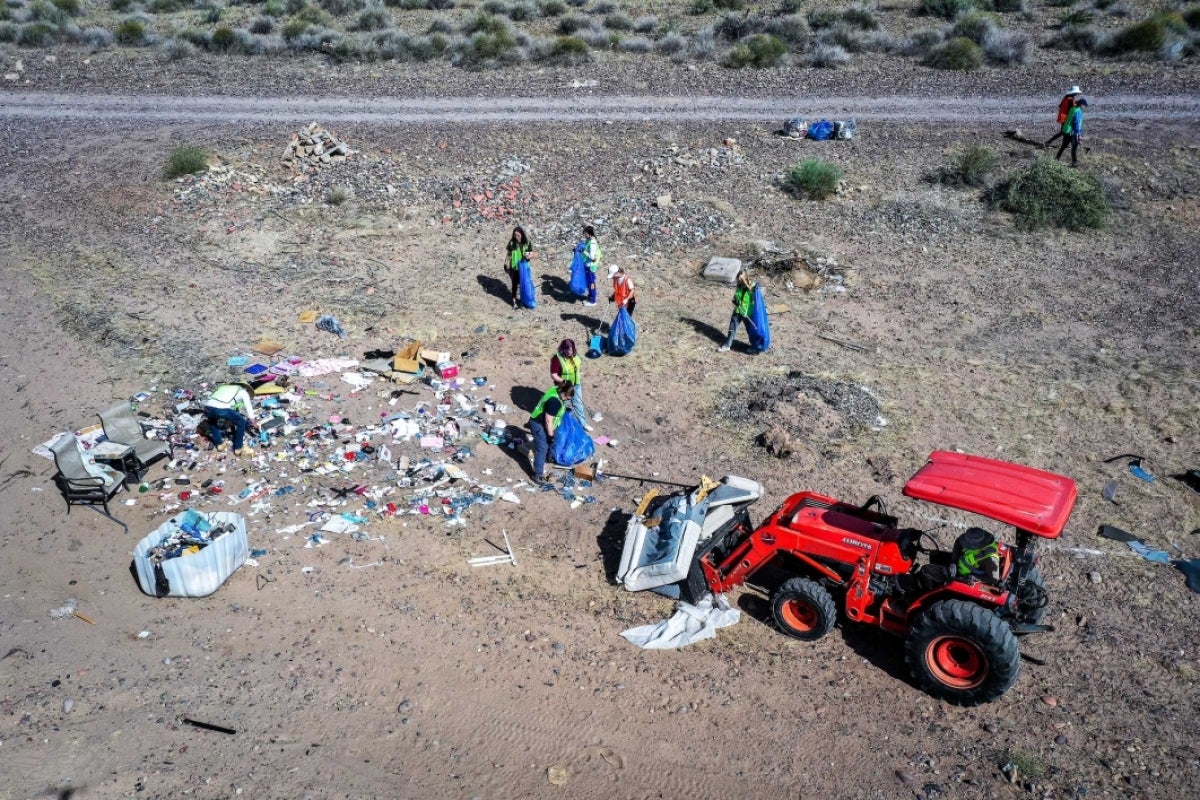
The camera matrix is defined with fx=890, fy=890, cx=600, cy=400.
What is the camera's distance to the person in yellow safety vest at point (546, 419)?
31.1 ft

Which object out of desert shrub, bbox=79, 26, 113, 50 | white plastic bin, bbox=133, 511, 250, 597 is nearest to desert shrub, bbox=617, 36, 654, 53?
desert shrub, bbox=79, 26, 113, 50

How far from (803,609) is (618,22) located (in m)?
25.4

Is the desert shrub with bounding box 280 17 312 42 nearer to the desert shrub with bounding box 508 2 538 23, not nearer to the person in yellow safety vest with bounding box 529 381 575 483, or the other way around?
the desert shrub with bounding box 508 2 538 23

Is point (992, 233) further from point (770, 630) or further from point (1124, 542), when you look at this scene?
point (770, 630)

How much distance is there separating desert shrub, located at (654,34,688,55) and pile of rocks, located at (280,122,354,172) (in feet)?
37.3

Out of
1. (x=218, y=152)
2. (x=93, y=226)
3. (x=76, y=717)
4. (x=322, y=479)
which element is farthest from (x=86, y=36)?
(x=76, y=717)

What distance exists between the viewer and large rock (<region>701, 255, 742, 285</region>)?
46.9 ft

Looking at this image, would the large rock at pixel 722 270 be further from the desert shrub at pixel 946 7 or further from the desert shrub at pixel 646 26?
the desert shrub at pixel 946 7

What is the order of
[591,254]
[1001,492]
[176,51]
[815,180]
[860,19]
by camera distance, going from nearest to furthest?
[1001,492]
[591,254]
[815,180]
[176,51]
[860,19]

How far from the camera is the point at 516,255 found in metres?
13.1

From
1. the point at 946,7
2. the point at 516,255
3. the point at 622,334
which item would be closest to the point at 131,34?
the point at 516,255

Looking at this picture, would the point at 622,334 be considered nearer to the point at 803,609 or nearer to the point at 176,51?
the point at 803,609

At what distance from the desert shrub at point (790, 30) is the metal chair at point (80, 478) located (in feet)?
75.9

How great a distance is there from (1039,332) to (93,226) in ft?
53.0
